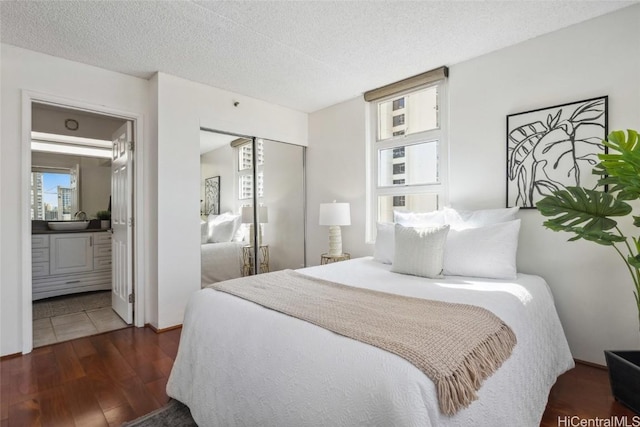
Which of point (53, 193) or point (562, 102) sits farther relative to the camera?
point (53, 193)

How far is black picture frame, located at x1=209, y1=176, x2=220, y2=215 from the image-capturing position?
3.37 meters

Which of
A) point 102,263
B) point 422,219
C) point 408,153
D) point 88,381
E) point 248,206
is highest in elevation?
point 408,153

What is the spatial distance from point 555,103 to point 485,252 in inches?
49.6

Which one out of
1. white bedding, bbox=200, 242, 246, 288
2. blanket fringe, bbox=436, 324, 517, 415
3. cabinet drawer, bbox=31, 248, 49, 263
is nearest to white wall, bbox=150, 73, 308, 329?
white bedding, bbox=200, 242, 246, 288

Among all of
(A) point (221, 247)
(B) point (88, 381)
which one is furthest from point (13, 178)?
(A) point (221, 247)

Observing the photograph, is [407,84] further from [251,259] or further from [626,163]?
[251,259]

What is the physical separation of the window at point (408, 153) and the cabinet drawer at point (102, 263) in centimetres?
378

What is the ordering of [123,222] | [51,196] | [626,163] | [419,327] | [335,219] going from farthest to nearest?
[51,196], [335,219], [123,222], [626,163], [419,327]

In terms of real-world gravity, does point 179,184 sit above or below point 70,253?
above

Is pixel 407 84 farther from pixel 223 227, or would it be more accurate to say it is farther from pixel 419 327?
pixel 419 327

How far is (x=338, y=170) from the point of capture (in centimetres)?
393

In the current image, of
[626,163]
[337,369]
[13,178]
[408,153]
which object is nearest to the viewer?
[337,369]

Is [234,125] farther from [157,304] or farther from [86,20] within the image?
[157,304]

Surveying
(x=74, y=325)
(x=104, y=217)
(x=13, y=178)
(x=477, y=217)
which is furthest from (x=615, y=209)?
(x=104, y=217)
